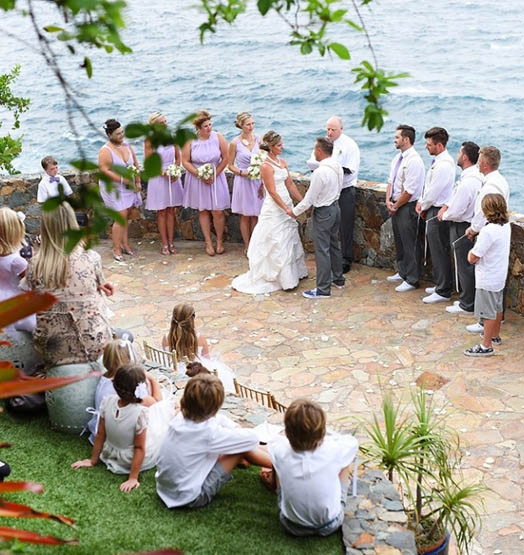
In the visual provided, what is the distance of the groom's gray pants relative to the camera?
27.4 feet

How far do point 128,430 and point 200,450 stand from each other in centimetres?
48

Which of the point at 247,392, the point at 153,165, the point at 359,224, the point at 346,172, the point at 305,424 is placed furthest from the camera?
the point at 359,224

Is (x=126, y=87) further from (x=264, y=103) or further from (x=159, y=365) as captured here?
(x=159, y=365)

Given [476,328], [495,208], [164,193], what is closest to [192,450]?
[495,208]

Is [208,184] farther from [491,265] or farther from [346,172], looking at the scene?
[491,265]

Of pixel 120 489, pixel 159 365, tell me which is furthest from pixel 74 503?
pixel 159 365

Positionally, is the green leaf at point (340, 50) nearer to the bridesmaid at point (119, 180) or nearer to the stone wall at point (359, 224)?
the stone wall at point (359, 224)

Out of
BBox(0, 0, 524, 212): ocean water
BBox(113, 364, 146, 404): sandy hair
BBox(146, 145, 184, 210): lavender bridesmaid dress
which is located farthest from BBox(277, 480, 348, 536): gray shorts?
BBox(0, 0, 524, 212): ocean water

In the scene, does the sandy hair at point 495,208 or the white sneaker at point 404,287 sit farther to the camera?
the white sneaker at point 404,287

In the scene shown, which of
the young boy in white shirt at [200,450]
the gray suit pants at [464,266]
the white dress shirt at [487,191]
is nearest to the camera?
the young boy in white shirt at [200,450]

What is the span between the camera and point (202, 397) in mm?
4309

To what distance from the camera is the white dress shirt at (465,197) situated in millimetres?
7480

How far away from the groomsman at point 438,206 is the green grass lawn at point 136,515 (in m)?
3.85

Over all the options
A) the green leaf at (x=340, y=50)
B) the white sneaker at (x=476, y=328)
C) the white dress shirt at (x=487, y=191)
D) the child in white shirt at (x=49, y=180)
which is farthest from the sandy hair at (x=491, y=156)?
the green leaf at (x=340, y=50)
